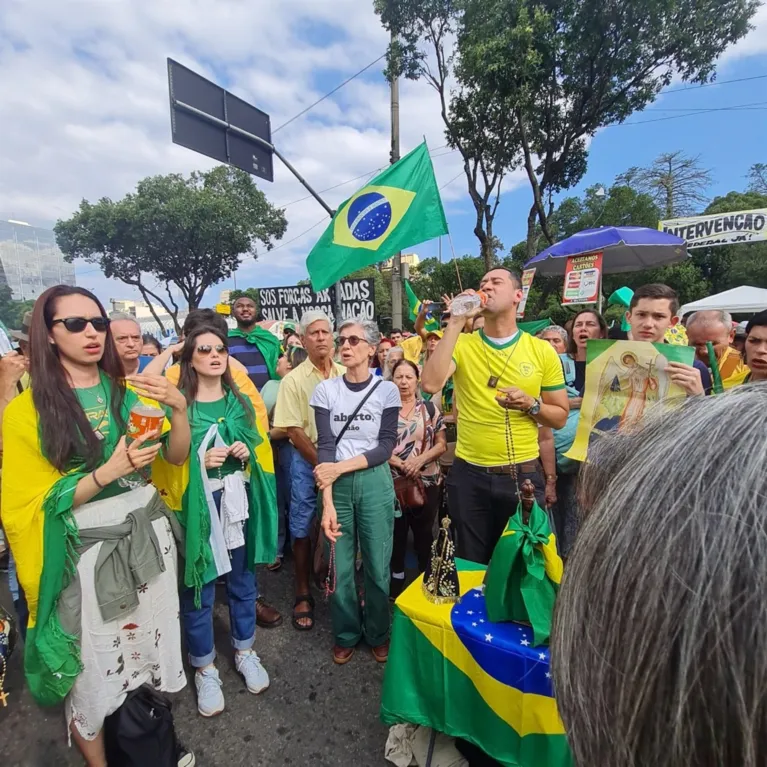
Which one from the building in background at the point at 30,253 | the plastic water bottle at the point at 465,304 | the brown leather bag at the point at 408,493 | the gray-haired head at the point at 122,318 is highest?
the building in background at the point at 30,253

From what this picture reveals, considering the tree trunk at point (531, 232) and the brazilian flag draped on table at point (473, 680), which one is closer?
the brazilian flag draped on table at point (473, 680)

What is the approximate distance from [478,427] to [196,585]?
64.1 inches

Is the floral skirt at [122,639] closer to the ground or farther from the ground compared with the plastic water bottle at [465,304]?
closer to the ground

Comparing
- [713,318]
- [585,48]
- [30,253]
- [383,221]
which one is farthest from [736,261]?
[30,253]

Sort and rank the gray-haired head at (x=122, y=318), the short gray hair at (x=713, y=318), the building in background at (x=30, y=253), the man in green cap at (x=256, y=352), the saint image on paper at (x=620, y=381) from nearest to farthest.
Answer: the saint image on paper at (x=620, y=381) < the gray-haired head at (x=122, y=318) < the short gray hair at (x=713, y=318) < the man in green cap at (x=256, y=352) < the building in background at (x=30, y=253)

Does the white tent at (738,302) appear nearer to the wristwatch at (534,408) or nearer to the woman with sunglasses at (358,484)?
the wristwatch at (534,408)

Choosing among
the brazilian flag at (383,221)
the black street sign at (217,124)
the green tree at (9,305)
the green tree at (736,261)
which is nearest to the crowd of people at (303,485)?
the brazilian flag at (383,221)

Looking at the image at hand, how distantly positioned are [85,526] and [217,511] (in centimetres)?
70

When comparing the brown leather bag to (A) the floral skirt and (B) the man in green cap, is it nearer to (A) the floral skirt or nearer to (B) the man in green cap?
(A) the floral skirt

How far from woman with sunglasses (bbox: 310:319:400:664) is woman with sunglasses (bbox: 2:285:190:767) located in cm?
89

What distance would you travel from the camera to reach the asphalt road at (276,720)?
6.77ft

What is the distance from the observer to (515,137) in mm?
11992

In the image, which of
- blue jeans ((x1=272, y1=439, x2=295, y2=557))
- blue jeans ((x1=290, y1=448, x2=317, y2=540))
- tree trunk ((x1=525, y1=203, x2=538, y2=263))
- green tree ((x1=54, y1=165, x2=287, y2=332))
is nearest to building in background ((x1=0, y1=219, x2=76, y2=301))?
→ green tree ((x1=54, y1=165, x2=287, y2=332))

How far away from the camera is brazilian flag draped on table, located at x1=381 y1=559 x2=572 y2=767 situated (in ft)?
4.95
